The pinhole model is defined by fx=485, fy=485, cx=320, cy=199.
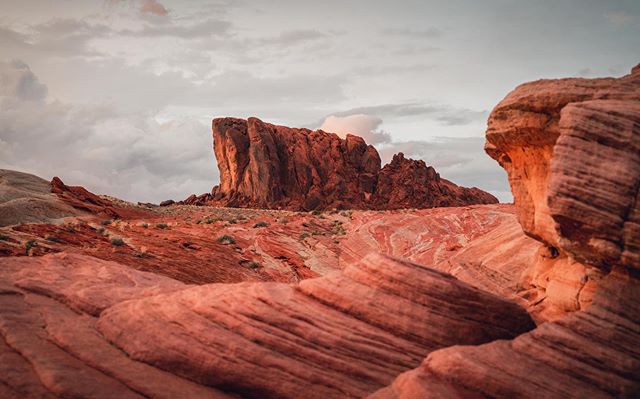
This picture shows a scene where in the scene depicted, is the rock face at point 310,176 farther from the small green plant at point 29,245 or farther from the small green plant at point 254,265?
the small green plant at point 29,245

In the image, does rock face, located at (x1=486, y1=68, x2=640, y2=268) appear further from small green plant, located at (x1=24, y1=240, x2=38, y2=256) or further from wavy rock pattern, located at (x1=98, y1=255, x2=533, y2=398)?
small green plant, located at (x1=24, y1=240, x2=38, y2=256)

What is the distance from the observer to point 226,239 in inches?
1318

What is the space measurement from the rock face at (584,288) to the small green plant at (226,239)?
22884 millimetres

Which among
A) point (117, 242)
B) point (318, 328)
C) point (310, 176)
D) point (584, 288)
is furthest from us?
point (310, 176)

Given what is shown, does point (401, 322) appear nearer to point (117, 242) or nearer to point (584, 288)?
point (584, 288)

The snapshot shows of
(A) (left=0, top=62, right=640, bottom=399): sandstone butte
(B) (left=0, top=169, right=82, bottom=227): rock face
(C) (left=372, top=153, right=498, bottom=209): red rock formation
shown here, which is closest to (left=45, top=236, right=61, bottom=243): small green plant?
(B) (left=0, top=169, right=82, bottom=227): rock face

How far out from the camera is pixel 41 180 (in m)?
54.8

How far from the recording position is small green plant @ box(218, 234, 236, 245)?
33000mm

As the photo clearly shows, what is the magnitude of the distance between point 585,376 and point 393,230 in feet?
94.5

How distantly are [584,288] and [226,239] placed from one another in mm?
24728

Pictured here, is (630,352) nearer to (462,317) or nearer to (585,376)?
(585,376)

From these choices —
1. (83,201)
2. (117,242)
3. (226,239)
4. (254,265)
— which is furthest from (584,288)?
(83,201)

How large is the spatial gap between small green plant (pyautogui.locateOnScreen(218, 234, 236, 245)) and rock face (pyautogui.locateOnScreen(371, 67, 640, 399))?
75.1 feet

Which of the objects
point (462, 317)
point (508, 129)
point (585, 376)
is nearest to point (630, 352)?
point (585, 376)
